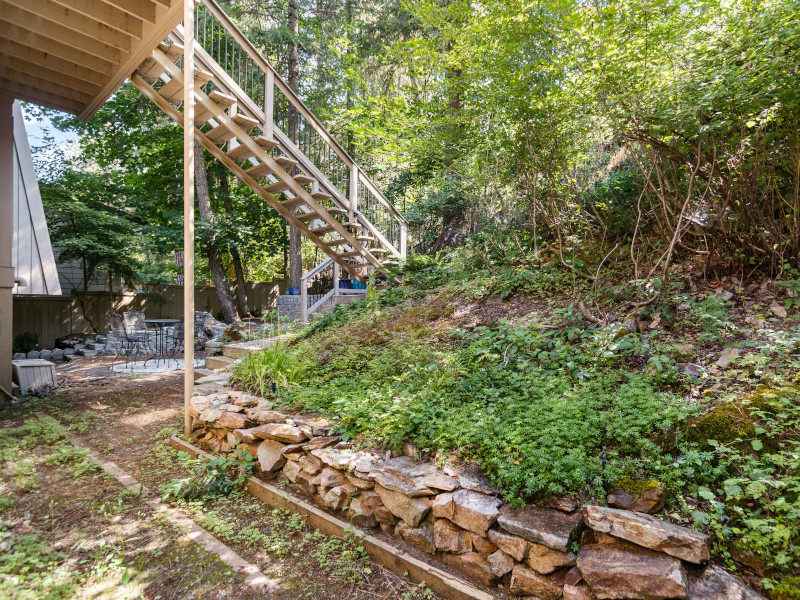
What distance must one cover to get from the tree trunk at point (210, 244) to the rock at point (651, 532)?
10.1 m

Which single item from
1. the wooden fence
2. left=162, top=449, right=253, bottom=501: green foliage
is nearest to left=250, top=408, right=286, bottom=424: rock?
left=162, top=449, right=253, bottom=501: green foliage

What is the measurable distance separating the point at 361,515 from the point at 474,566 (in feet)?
2.52

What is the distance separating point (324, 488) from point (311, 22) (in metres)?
12.8

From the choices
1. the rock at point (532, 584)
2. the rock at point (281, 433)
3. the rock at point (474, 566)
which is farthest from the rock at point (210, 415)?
the rock at point (532, 584)

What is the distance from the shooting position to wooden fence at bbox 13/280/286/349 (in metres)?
10.0

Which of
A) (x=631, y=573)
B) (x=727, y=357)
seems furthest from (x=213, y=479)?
(x=727, y=357)

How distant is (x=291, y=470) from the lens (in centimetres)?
297

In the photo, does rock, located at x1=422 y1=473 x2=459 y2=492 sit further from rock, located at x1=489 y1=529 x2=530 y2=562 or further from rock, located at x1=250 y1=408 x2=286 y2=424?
rock, located at x1=250 y1=408 x2=286 y2=424

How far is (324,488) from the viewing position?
2.70 m

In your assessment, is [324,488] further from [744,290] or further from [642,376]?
[744,290]

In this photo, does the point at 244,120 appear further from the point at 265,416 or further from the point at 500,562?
the point at 500,562

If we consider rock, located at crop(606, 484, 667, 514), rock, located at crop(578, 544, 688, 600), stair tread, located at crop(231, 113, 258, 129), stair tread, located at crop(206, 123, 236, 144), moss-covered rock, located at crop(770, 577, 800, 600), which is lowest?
rock, located at crop(578, 544, 688, 600)

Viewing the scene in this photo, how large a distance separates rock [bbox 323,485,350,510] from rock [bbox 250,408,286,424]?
810 millimetres

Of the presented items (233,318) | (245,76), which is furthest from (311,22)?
(233,318)
